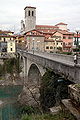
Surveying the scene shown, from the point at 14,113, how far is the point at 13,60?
30.2 meters

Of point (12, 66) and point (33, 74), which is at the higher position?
point (33, 74)

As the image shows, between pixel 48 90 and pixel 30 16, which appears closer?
pixel 48 90

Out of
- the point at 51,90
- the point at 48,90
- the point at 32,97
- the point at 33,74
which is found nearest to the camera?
the point at 51,90

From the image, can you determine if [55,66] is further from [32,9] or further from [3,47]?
[32,9]

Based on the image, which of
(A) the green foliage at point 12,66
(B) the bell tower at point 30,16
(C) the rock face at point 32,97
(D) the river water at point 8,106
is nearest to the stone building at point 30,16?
(B) the bell tower at point 30,16

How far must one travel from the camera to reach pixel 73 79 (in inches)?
Result: 457

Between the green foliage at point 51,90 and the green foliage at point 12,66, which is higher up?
the green foliage at point 51,90

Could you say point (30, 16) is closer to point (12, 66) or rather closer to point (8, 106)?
point (12, 66)

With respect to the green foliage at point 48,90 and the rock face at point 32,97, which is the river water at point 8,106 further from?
the green foliage at point 48,90

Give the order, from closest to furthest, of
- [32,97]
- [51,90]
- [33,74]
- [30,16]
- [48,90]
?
[51,90] < [48,90] < [32,97] < [33,74] < [30,16]

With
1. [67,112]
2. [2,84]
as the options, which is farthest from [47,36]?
[67,112]

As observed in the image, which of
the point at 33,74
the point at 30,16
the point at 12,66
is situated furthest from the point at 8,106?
the point at 30,16

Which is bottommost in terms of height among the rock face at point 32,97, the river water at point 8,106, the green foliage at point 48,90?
the river water at point 8,106

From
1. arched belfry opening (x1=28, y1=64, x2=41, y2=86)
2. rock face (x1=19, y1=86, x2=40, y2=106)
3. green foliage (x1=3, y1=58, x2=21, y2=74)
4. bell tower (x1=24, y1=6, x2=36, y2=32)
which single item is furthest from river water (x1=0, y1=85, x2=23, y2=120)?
bell tower (x1=24, y1=6, x2=36, y2=32)
